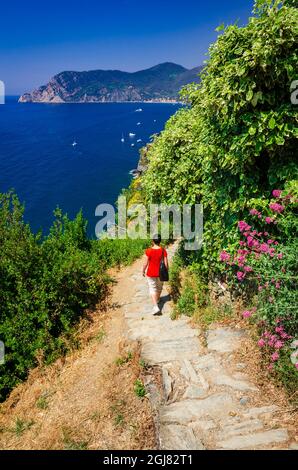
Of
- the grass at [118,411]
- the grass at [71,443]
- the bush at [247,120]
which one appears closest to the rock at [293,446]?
the grass at [118,411]

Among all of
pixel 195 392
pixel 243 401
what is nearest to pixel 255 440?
pixel 243 401

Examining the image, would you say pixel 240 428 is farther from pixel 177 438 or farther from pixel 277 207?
pixel 277 207

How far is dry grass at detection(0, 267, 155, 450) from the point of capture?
6.04 metres

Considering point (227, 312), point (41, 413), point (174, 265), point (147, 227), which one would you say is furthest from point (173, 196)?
Result: point (147, 227)

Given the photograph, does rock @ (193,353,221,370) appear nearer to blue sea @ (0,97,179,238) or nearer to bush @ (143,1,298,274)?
bush @ (143,1,298,274)

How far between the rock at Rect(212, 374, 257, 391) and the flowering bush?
1.69 ft

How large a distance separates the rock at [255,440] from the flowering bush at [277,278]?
3.35 ft

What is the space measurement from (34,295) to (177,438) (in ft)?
19.1

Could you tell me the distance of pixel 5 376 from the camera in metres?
8.77

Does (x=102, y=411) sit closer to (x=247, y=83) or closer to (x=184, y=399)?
(x=184, y=399)

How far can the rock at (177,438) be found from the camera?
205 inches

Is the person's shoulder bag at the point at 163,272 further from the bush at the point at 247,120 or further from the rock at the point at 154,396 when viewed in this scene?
the rock at the point at 154,396

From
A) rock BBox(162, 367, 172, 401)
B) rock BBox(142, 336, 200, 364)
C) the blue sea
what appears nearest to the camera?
rock BBox(162, 367, 172, 401)

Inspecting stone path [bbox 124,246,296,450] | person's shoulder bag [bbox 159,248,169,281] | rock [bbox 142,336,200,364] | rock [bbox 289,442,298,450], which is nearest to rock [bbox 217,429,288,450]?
stone path [bbox 124,246,296,450]
